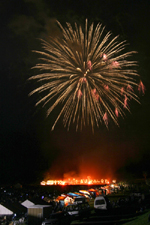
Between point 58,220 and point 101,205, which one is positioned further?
point 101,205

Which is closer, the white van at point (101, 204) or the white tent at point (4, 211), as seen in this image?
the white van at point (101, 204)

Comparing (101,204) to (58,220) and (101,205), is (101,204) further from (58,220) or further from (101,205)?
(58,220)

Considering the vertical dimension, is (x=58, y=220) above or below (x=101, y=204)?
below

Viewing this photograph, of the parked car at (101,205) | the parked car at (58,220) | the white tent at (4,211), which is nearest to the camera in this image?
the parked car at (58,220)

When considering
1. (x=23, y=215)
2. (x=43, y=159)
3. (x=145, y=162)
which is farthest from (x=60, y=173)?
(x=23, y=215)

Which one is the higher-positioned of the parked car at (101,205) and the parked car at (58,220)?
the parked car at (101,205)

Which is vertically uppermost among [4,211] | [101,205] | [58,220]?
[101,205]

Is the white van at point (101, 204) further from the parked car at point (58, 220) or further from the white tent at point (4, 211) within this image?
the white tent at point (4, 211)

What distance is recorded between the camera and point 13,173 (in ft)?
254

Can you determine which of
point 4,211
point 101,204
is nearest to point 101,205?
point 101,204

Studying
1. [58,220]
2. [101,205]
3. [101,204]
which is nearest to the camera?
[58,220]

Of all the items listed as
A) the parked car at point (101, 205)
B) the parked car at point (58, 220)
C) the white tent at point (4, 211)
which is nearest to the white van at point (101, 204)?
the parked car at point (101, 205)

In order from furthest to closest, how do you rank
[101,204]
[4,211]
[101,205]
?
1. [4,211]
2. [101,204]
3. [101,205]

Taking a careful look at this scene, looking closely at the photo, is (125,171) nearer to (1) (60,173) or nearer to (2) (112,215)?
(1) (60,173)
